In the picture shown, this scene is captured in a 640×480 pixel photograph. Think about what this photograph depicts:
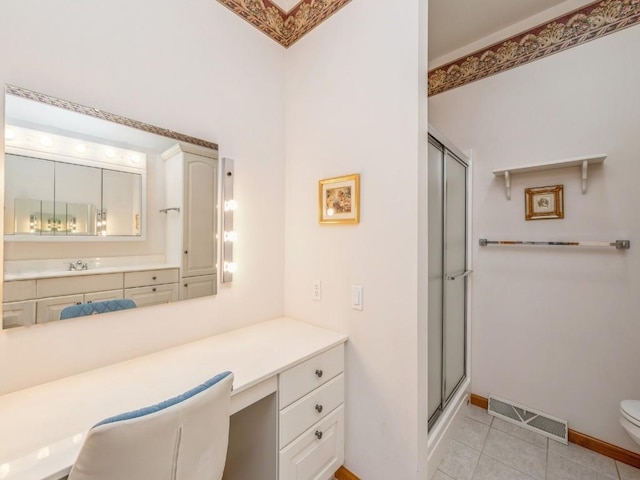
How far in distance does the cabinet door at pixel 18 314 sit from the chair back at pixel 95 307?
0.27ft

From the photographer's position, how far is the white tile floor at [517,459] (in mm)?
1515

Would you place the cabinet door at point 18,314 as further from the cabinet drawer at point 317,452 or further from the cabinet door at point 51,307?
the cabinet drawer at point 317,452

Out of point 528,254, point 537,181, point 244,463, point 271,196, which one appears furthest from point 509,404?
point 271,196

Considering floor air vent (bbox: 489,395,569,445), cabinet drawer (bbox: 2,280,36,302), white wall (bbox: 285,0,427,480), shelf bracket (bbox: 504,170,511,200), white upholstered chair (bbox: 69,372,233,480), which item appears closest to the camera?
white upholstered chair (bbox: 69,372,233,480)

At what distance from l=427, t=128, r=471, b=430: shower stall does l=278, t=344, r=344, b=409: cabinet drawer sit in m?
0.56

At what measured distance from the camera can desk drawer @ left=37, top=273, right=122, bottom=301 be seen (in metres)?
1.01

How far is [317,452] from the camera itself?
1.32 m

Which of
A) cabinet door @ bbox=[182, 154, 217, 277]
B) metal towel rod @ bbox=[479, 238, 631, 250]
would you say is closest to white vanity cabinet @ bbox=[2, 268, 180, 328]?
cabinet door @ bbox=[182, 154, 217, 277]

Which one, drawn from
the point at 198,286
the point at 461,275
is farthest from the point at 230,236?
the point at 461,275

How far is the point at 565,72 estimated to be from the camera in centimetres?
180

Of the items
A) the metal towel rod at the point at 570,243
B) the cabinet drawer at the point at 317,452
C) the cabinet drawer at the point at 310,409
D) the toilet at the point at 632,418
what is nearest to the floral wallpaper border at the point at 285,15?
the metal towel rod at the point at 570,243

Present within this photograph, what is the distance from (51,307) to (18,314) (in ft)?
0.28

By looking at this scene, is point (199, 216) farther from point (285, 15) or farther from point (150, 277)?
point (285, 15)

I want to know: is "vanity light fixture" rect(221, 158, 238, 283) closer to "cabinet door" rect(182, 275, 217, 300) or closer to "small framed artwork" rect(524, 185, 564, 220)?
"cabinet door" rect(182, 275, 217, 300)
